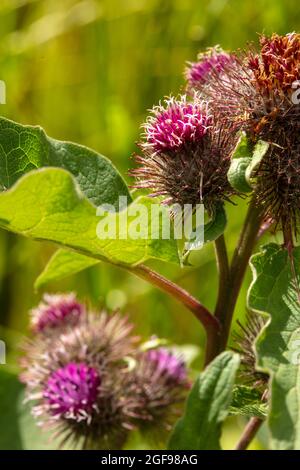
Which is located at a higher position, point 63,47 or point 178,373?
point 63,47

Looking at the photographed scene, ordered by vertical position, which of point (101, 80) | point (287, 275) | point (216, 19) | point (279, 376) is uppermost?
point (216, 19)

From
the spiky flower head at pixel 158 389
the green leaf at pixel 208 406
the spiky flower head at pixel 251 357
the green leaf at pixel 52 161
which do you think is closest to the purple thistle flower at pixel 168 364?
the spiky flower head at pixel 158 389

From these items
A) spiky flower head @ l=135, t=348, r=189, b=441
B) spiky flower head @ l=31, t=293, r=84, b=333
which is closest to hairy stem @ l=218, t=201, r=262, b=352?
spiky flower head @ l=135, t=348, r=189, b=441

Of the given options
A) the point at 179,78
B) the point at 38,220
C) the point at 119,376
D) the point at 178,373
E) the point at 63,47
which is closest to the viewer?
the point at 38,220

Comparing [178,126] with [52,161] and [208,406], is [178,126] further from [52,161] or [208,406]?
[208,406]

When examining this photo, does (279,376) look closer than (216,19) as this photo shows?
Yes

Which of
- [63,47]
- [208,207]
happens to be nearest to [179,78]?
[63,47]

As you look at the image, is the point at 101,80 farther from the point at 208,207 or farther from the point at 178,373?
the point at 208,207

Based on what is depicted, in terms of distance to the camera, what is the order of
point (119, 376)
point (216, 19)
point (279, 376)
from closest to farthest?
point (279, 376) → point (119, 376) → point (216, 19)
